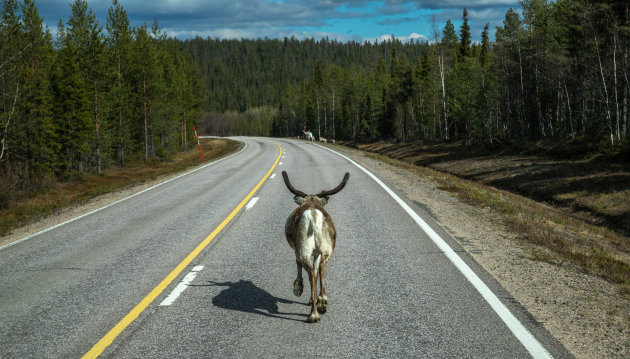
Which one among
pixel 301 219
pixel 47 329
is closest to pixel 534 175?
pixel 301 219

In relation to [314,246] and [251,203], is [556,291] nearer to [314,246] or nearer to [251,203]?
[314,246]

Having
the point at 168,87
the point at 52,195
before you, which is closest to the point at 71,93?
the point at 52,195

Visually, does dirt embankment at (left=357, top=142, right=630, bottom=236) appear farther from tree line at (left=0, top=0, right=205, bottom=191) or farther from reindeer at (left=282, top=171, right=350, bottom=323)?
tree line at (left=0, top=0, right=205, bottom=191)

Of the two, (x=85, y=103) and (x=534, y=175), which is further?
(x=85, y=103)

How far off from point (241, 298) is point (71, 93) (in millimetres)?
33015

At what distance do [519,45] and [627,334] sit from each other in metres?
36.4

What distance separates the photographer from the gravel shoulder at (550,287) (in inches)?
158

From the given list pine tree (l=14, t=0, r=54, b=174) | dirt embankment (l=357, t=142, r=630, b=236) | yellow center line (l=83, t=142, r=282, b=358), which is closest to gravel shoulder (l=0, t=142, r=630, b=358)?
yellow center line (l=83, t=142, r=282, b=358)

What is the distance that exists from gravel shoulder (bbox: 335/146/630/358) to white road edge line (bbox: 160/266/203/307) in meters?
4.25

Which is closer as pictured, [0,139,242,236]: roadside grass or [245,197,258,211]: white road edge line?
[245,197,258,211]: white road edge line

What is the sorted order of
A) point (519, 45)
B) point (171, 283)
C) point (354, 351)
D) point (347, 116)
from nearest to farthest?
point (354, 351) → point (171, 283) → point (519, 45) → point (347, 116)

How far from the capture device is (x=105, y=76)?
3403 centimetres

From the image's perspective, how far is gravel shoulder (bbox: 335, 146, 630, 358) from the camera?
399 centimetres

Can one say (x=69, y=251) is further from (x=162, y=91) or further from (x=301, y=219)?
(x=162, y=91)
